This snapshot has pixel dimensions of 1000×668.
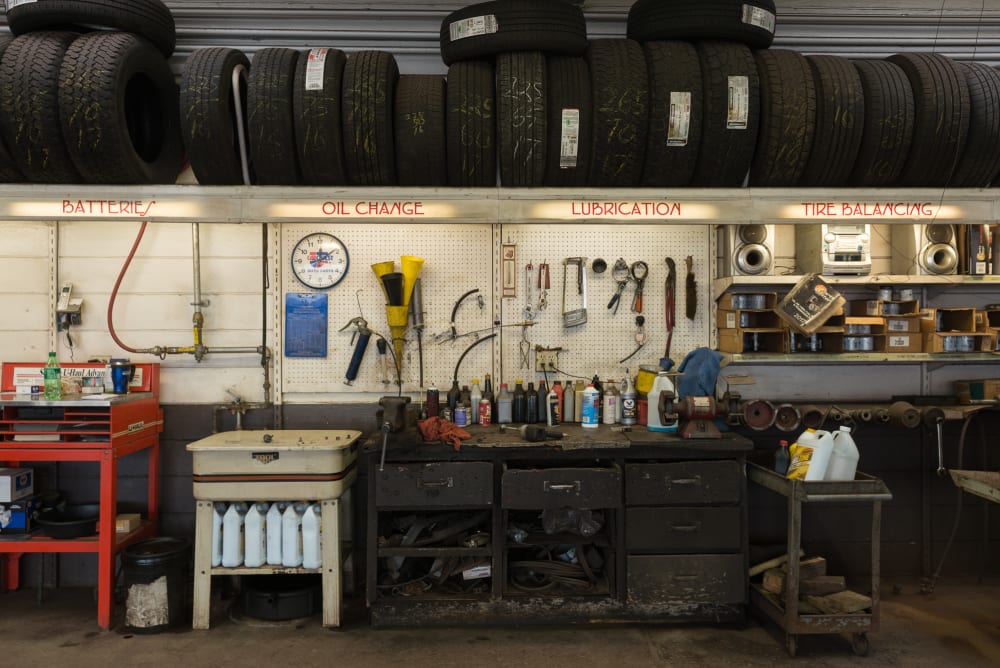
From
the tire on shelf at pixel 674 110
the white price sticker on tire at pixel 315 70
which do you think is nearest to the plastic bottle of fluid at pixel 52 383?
the white price sticker on tire at pixel 315 70

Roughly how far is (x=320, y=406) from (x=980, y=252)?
3600 millimetres

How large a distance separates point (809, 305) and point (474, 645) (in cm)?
227

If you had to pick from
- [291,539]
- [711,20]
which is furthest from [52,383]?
[711,20]

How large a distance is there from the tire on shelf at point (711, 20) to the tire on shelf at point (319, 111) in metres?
1.42

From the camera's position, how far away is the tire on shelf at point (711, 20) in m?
2.94

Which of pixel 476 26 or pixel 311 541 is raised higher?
pixel 476 26

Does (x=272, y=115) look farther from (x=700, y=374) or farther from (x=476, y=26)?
(x=700, y=374)

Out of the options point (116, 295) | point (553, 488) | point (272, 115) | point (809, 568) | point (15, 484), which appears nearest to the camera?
point (272, 115)

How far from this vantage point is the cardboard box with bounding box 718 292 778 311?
354cm

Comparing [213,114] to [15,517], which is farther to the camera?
[15,517]

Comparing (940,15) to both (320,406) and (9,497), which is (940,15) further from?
(9,497)

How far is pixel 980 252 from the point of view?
3.52 m

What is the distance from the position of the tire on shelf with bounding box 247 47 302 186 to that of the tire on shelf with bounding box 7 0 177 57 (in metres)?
0.64

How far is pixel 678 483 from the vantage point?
3092 mm
